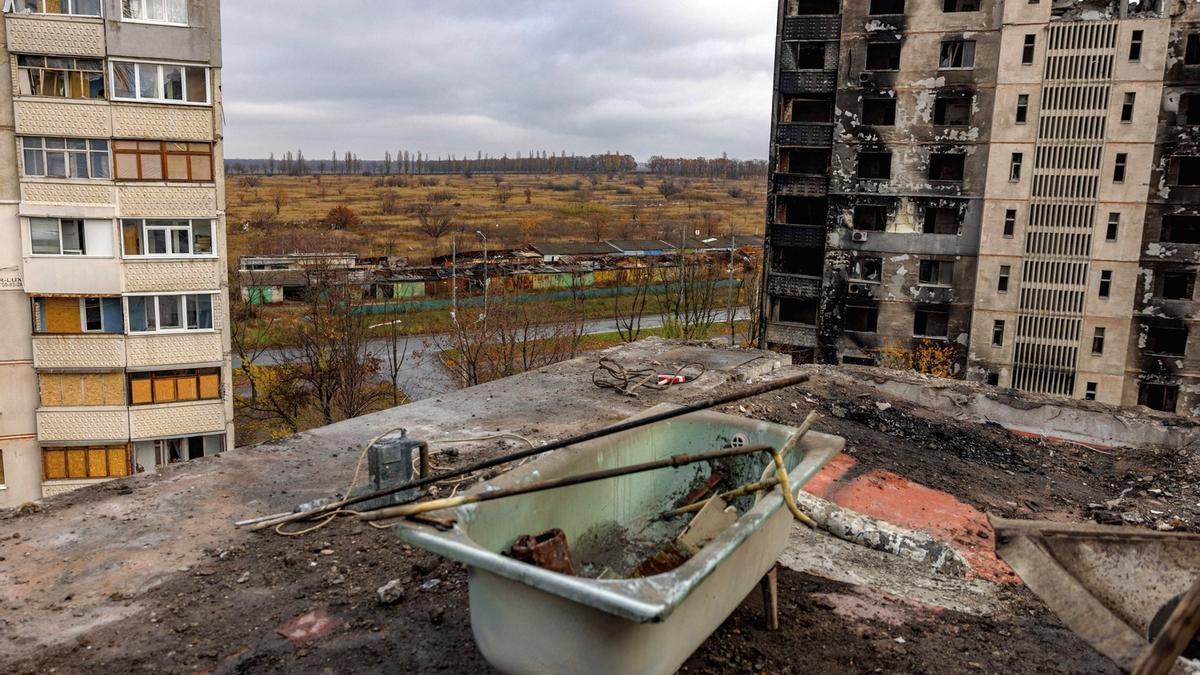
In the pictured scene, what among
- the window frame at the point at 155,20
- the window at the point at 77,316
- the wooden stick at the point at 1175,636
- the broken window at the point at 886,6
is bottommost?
the window at the point at 77,316

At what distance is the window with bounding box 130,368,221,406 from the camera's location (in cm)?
1948

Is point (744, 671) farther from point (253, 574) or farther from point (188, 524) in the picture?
point (188, 524)

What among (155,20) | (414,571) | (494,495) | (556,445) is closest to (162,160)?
(155,20)

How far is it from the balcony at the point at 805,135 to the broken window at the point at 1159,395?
12.5 metres

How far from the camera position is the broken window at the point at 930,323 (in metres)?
27.6

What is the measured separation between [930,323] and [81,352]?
24.6 meters

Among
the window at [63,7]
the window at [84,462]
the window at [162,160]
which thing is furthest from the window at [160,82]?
the window at [84,462]

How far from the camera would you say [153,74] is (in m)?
18.5

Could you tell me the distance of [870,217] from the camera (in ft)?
92.4

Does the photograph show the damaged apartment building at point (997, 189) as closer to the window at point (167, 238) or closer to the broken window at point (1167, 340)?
the broken window at point (1167, 340)

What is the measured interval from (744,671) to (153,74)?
19.3m

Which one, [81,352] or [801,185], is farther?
[801,185]

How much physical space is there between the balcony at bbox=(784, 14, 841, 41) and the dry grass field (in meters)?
23.7

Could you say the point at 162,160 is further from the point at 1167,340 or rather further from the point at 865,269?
the point at 1167,340
